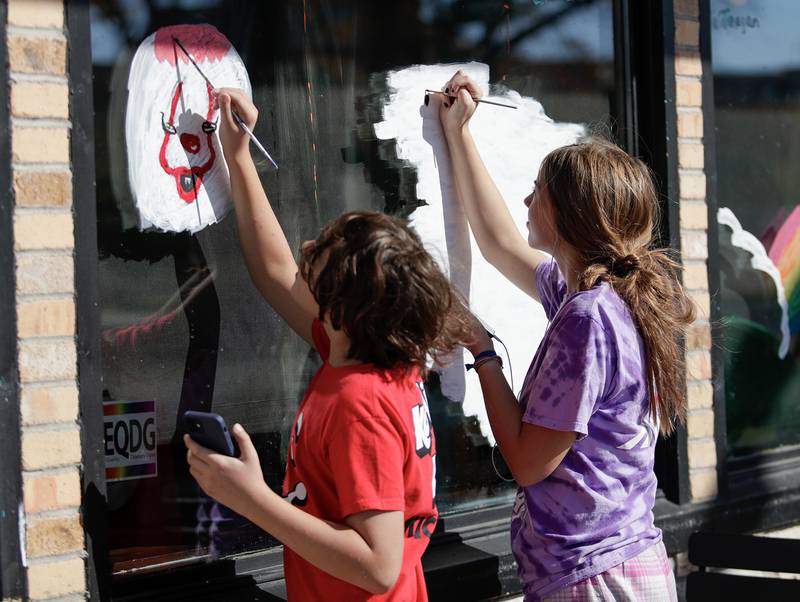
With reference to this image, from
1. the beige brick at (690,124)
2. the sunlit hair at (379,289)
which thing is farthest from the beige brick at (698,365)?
the sunlit hair at (379,289)

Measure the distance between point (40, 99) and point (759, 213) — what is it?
267 centimetres

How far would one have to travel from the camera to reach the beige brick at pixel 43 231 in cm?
199

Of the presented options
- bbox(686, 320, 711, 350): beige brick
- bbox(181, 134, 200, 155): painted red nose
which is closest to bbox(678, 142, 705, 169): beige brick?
bbox(686, 320, 711, 350): beige brick

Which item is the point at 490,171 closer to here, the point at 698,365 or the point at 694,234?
the point at 694,234

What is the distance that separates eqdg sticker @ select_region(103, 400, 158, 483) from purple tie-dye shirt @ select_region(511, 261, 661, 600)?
927 mm

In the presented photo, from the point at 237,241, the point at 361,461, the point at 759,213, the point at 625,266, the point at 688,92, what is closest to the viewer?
the point at 361,461

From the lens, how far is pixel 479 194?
101 inches

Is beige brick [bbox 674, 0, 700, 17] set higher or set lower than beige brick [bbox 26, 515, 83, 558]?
higher

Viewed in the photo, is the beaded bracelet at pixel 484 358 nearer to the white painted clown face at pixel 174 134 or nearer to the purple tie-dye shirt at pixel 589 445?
the purple tie-dye shirt at pixel 589 445

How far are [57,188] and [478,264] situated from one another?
119cm

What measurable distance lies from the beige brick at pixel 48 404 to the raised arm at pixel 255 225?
50 centimetres

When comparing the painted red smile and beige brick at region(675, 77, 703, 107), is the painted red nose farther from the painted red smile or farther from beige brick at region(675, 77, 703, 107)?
beige brick at region(675, 77, 703, 107)

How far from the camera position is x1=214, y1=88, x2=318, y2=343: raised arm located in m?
2.21

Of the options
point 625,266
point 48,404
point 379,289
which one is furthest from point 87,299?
point 625,266
